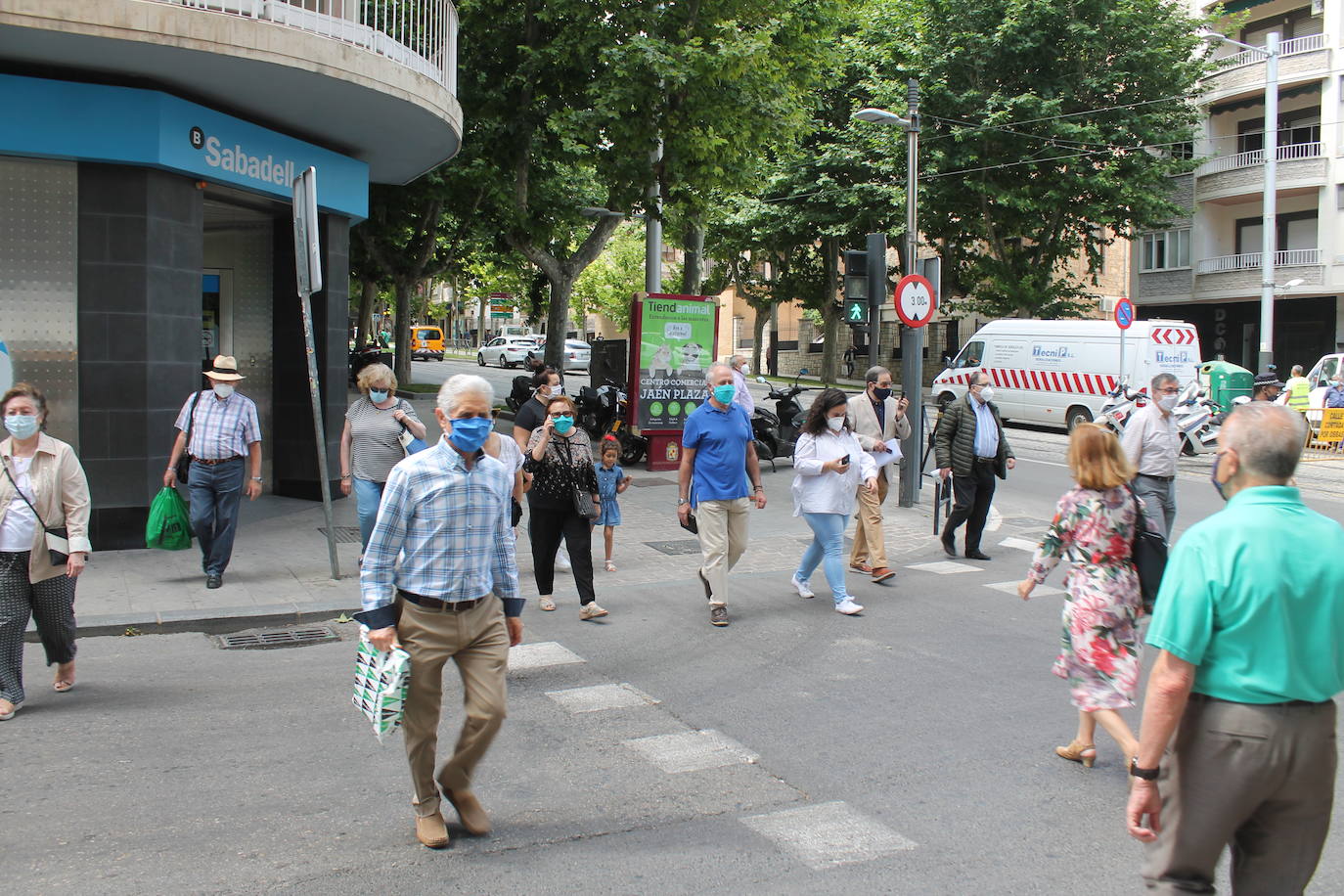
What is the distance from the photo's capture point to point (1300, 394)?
21.4 meters

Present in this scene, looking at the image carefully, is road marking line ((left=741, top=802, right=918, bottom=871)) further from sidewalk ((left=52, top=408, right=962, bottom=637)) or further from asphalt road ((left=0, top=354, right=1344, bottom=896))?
sidewalk ((left=52, top=408, right=962, bottom=637))

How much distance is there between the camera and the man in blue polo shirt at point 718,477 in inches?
312

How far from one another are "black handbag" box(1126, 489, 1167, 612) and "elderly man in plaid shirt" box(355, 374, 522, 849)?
274 cm

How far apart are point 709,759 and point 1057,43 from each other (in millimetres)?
28645

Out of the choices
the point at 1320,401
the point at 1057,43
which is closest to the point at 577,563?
the point at 1320,401

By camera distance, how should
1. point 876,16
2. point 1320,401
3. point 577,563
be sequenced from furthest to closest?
point 876,16 < point 1320,401 < point 577,563

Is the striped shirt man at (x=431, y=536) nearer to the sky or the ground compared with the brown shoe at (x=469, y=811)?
nearer to the sky

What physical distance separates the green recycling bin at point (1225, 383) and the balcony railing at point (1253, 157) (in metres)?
10.7

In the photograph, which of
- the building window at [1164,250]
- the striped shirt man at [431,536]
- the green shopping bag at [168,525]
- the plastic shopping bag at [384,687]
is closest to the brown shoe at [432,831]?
the plastic shopping bag at [384,687]

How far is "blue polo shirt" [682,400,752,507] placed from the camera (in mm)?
7930

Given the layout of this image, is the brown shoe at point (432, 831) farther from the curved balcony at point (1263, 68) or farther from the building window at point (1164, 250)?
the building window at point (1164, 250)

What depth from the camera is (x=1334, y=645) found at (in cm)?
Answer: 271

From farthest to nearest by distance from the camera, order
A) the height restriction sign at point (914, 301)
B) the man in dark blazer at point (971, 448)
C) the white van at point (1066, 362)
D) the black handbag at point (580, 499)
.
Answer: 1. the white van at point (1066, 362)
2. the height restriction sign at point (914, 301)
3. the man in dark blazer at point (971, 448)
4. the black handbag at point (580, 499)

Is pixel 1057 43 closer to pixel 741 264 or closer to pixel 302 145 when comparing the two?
pixel 741 264
